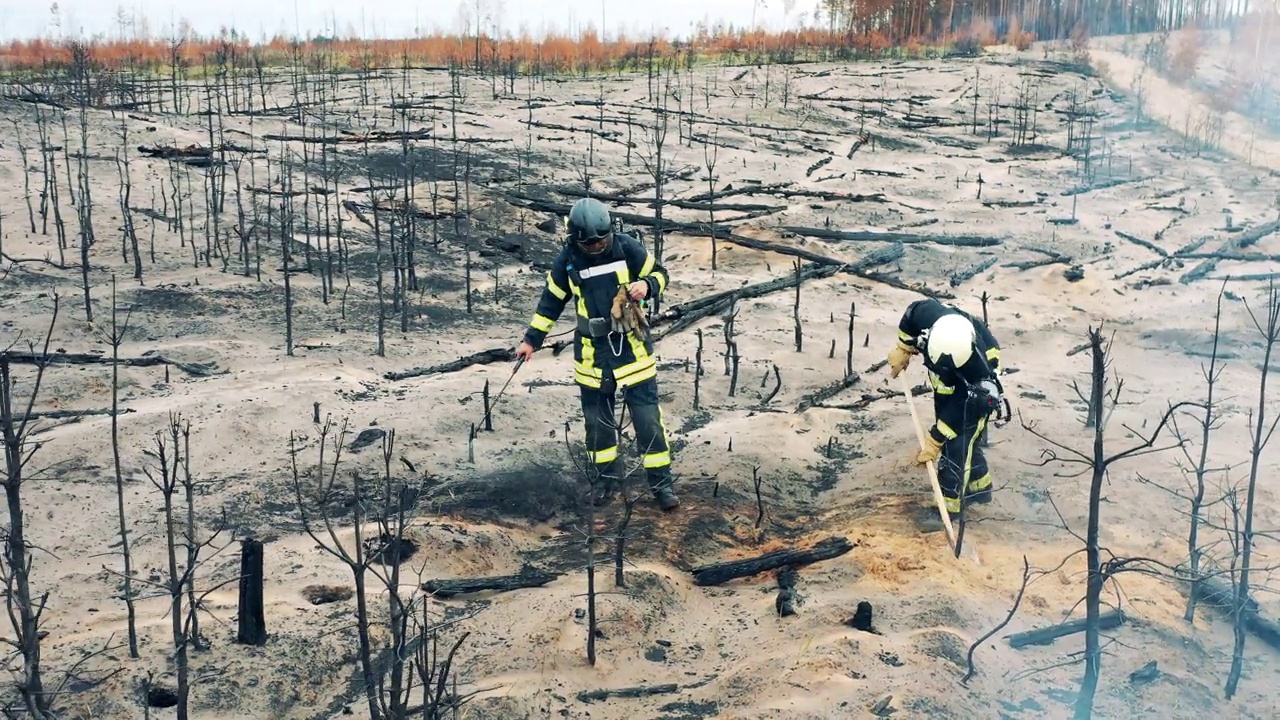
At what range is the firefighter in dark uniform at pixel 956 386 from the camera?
6.80m

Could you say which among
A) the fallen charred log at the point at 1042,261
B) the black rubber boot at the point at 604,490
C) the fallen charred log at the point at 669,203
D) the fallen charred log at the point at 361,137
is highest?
the fallen charred log at the point at 361,137

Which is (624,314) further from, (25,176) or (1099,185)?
(1099,185)

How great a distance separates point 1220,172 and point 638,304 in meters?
15.5

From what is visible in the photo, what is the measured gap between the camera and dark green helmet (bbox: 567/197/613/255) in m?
6.76

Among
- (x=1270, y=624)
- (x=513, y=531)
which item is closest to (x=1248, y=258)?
(x=1270, y=624)

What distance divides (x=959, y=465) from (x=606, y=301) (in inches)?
97.3

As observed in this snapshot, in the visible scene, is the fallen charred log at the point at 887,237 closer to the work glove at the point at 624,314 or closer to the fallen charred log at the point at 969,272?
the fallen charred log at the point at 969,272

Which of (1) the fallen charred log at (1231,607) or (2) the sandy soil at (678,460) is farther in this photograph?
(1) the fallen charred log at (1231,607)

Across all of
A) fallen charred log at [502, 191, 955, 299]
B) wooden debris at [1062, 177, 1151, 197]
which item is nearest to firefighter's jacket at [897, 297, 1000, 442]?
fallen charred log at [502, 191, 955, 299]

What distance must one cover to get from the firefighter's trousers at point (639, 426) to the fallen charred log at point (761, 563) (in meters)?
0.99

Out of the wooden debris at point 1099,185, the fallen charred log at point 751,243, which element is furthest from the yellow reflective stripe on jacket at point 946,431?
the wooden debris at point 1099,185

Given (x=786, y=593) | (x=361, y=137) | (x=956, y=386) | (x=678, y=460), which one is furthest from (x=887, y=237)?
(x=786, y=593)

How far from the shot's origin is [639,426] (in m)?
7.16

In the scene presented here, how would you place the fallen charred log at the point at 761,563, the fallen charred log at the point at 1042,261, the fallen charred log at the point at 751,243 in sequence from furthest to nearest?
the fallen charred log at the point at 1042,261 < the fallen charred log at the point at 751,243 < the fallen charred log at the point at 761,563
